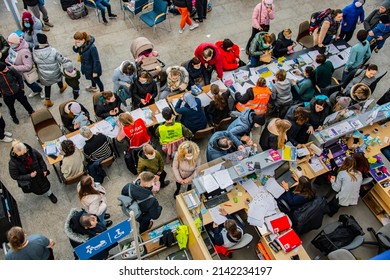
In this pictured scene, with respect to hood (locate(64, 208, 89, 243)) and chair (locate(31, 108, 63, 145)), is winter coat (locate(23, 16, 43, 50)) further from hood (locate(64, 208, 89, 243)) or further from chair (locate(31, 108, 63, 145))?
hood (locate(64, 208, 89, 243))

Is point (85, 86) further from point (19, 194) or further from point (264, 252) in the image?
point (264, 252)

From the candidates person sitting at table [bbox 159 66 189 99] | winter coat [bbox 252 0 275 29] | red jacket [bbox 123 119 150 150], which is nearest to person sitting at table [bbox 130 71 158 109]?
person sitting at table [bbox 159 66 189 99]

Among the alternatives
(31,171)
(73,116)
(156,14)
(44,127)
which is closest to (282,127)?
(73,116)

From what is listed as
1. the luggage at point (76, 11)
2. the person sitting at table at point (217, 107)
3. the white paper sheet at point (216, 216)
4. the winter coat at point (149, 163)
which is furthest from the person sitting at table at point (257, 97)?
the luggage at point (76, 11)

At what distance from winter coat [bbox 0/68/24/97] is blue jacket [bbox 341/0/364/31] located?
7.19 meters

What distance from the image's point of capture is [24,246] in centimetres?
491

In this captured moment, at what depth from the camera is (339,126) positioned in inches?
275

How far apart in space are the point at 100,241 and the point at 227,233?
196cm

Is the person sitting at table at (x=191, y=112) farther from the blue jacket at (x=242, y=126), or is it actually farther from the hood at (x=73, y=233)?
the hood at (x=73, y=233)

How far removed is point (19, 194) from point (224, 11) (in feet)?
23.8

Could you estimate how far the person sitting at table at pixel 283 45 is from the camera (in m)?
8.47

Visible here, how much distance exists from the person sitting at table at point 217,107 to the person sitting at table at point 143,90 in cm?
110

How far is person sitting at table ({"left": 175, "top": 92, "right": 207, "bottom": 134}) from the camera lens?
6.93 m
